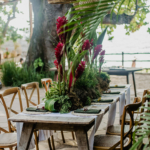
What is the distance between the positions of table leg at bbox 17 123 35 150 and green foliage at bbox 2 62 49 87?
20.7 feet

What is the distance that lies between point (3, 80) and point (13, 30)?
1601 cm

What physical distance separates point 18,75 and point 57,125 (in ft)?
22.3

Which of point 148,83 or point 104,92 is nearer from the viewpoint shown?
point 104,92

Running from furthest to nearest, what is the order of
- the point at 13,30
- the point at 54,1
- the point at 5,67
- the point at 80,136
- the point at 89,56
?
1. the point at 13,30
2. the point at 5,67
3. the point at 54,1
4. the point at 89,56
5. the point at 80,136

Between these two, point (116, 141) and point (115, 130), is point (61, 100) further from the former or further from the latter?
point (115, 130)

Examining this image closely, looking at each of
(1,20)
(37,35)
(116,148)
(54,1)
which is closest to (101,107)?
(116,148)

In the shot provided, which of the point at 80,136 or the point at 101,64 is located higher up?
the point at 101,64

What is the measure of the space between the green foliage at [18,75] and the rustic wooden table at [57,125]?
632 centimetres

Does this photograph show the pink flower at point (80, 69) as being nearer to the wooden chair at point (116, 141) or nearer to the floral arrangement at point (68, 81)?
the floral arrangement at point (68, 81)

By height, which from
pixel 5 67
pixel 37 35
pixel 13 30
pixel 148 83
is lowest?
pixel 148 83

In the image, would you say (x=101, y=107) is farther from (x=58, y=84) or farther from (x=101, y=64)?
(x=101, y=64)

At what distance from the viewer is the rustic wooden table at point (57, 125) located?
183cm

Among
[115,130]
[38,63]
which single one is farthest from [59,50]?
[38,63]

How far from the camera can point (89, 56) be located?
9.50 feet
